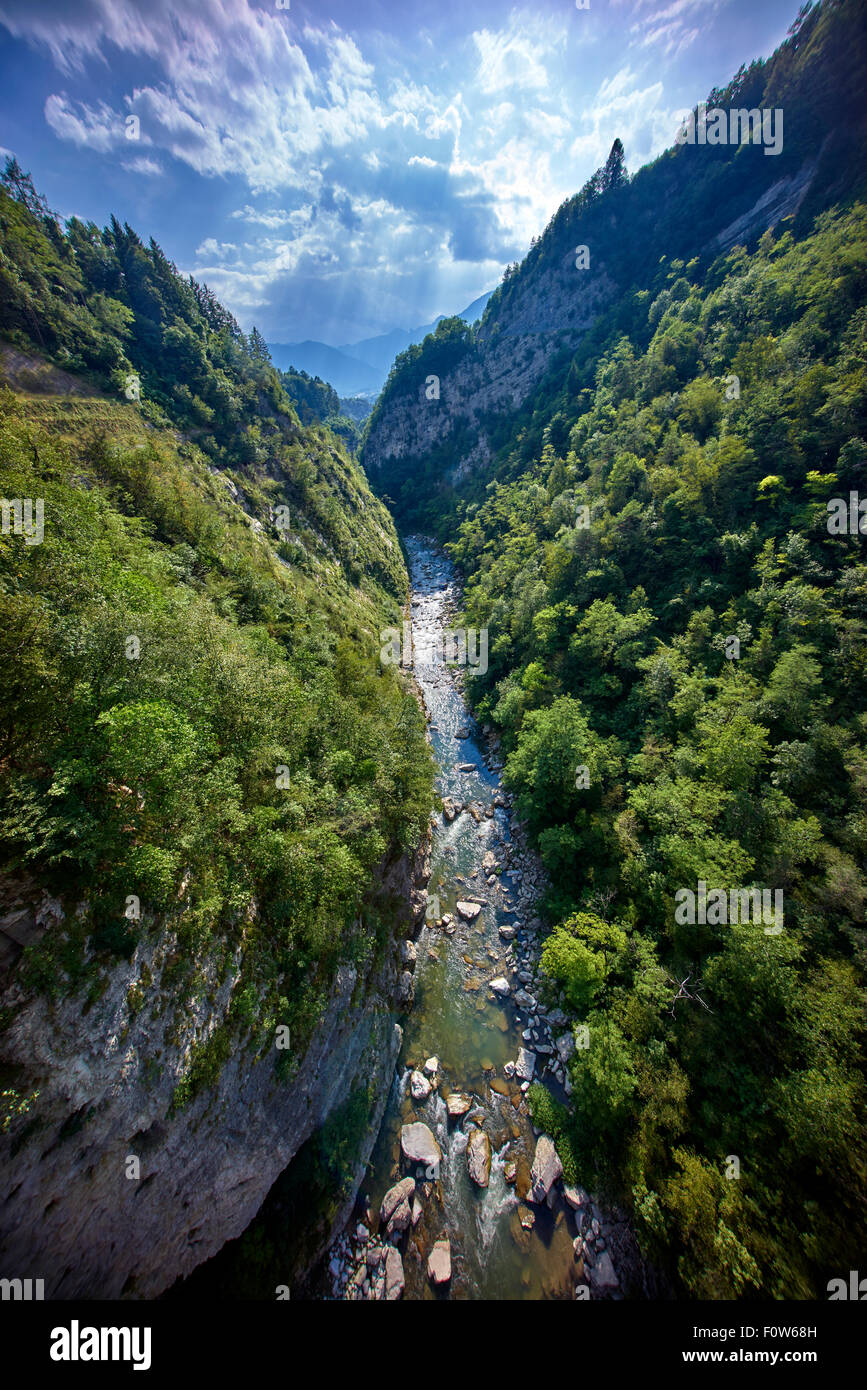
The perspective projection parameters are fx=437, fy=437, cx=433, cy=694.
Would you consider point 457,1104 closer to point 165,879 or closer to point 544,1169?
point 544,1169

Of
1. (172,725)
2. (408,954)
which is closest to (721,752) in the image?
(408,954)

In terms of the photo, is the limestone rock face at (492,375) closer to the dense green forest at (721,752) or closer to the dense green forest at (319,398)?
the dense green forest at (319,398)

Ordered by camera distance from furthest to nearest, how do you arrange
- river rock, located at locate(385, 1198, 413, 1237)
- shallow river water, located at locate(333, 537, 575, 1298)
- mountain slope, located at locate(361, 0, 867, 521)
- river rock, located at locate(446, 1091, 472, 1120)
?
mountain slope, located at locate(361, 0, 867, 521)
river rock, located at locate(446, 1091, 472, 1120)
river rock, located at locate(385, 1198, 413, 1237)
shallow river water, located at locate(333, 537, 575, 1298)

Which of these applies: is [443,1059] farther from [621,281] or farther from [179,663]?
[621,281]

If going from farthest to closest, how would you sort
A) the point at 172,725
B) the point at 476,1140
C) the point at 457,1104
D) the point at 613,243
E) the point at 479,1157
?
1. the point at 613,243
2. the point at 457,1104
3. the point at 476,1140
4. the point at 479,1157
5. the point at 172,725

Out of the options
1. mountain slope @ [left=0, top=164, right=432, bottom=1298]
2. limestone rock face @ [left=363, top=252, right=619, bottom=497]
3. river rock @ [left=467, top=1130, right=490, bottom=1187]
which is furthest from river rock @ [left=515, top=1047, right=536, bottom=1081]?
limestone rock face @ [left=363, top=252, right=619, bottom=497]

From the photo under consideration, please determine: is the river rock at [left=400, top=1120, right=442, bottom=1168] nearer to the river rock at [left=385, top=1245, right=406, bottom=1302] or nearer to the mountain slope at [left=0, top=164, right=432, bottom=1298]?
the mountain slope at [left=0, top=164, right=432, bottom=1298]
